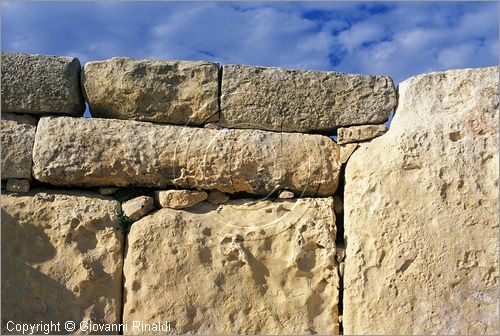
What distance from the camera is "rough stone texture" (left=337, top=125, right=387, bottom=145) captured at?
4.23 metres

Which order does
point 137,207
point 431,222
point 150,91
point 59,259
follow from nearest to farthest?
point 431,222 < point 59,259 < point 137,207 < point 150,91

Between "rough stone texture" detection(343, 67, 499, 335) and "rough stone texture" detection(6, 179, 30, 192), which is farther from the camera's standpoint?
"rough stone texture" detection(6, 179, 30, 192)

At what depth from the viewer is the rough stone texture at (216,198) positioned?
13.9 ft

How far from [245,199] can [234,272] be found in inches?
20.2

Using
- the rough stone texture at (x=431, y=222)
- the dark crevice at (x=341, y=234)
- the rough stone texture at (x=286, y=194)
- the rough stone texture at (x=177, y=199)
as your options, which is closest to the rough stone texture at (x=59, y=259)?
the rough stone texture at (x=177, y=199)

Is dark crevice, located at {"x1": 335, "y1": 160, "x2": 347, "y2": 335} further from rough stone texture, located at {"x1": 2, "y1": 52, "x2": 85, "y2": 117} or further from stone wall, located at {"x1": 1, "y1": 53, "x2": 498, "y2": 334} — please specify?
rough stone texture, located at {"x1": 2, "y1": 52, "x2": 85, "y2": 117}

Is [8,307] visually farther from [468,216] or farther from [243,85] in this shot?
[468,216]

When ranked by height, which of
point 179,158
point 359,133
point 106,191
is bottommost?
point 106,191

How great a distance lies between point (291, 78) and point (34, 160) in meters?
1.76

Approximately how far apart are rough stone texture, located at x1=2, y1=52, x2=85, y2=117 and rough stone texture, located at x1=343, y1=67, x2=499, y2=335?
1954 millimetres

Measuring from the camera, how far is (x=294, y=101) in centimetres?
427

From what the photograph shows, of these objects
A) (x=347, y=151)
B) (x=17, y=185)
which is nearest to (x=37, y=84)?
(x=17, y=185)

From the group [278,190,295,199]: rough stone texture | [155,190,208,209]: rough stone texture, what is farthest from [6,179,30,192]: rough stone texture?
[278,190,295,199]: rough stone texture

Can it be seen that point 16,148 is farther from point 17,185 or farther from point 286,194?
point 286,194
